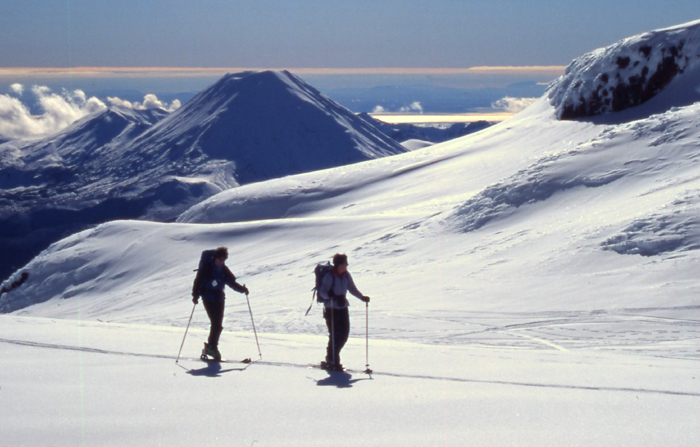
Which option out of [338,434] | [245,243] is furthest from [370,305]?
[245,243]

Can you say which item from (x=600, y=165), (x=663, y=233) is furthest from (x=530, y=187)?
(x=663, y=233)

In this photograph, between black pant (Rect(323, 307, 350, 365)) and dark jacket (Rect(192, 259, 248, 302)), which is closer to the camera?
black pant (Rect(323, 307, 350, 365))

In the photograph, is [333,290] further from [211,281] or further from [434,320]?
[434,320]

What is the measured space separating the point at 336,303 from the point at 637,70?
43537 millimetres

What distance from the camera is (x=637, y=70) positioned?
1727 inches

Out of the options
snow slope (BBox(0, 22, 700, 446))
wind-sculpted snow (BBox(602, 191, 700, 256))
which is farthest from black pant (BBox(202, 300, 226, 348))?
wind-sculpted snow (BBox(602, 191, 700, 256))

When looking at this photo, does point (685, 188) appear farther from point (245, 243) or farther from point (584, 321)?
point (245, 243)

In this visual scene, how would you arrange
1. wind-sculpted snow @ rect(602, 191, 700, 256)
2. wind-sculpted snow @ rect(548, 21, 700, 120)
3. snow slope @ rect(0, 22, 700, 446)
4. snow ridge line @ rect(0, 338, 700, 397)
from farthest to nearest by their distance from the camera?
wind-sculpted snow @ rect(548, 21, 700, 120), wind-sculpted snow @ rect(602, 191, 700, 256), snow ridge line @ rect(0, 338, 700, 397), snow slope @ rect(0, 22, 700, 446)

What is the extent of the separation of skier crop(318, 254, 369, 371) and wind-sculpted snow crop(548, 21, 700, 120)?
4070 cm

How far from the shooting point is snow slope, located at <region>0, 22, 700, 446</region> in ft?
17.5

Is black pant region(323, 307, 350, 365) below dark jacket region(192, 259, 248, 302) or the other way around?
below

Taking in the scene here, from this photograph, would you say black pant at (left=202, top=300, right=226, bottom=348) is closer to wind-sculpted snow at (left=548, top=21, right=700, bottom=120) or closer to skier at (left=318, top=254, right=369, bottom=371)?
skier at (left=318, top=254, right=369, bottom=371)

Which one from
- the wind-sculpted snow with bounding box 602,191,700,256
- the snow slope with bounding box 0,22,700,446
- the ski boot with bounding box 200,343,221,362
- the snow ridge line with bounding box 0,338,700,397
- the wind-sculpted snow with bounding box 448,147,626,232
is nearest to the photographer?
the snow slope with bounding box 0,22,700,446

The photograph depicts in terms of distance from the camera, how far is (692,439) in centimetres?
492
